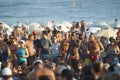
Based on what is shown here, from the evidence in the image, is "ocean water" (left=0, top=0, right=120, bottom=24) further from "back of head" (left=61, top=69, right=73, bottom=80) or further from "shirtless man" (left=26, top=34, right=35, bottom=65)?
"back of head" (left=61, top=69, right=73, bottom=80)

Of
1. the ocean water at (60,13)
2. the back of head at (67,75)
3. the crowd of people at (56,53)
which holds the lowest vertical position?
the ocean water at (60,13)

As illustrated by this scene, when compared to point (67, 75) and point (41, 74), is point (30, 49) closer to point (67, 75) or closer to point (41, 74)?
point (41, 74)

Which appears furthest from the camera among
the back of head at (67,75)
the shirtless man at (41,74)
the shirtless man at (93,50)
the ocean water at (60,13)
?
the ocean water at (60,13)

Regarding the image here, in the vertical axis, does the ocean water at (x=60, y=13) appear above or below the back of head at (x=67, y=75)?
below

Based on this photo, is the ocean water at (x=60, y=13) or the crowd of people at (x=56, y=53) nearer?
the crowd of people at (x=56, y=53)

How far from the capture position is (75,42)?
15.9 meters

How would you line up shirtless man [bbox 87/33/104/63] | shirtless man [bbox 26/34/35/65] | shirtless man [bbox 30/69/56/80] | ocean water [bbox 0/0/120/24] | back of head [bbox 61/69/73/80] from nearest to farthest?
back of head [bbox 61/69/73/80]
shirtless man [bbox 30/69/56/80]
shirtless man [bbox 87/33/104/63]
shirtless man [bbox 26/34/35/65]
ocean water [bbox 0/0/120/24]

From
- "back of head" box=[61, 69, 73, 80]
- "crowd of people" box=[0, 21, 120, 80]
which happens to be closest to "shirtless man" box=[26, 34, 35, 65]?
"crowd of people" box=[0, 21, 120, 80]

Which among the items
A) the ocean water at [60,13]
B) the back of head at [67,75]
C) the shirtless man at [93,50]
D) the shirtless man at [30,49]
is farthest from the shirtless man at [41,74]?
the ocean water at [60,13]

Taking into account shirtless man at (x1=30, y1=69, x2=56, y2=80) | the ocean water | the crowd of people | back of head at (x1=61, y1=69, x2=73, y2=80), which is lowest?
the ocean water

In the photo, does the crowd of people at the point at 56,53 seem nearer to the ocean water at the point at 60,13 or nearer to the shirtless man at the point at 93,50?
the shirtless man at the point at 93,50

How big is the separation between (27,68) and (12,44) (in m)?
2.45

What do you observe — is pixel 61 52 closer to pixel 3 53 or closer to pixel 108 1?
pixel 3 53

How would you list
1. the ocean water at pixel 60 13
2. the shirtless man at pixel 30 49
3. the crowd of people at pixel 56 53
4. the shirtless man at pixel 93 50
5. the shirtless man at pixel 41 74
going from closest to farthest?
the shirtless man at pixel 41 74
the crowd of people at pixel 56 53
the shirtless man at pixel 93 50
the shirtless man at pixel 30 49
the ocean water at pixel 60 13
